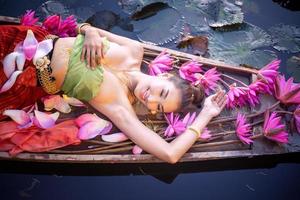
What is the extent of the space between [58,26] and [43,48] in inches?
7.9

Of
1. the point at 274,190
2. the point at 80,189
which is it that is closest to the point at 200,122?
the point at 274,190

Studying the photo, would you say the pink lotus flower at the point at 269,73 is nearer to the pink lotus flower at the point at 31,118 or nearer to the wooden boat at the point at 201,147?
the wooden boat at the point at 201,147

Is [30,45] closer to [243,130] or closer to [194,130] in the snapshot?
[194,130]

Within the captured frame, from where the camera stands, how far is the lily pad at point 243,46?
2.01m

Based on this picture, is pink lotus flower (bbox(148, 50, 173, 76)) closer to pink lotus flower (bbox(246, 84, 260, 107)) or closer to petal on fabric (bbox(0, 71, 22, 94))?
pink lotus flower (bbox(246, 84, 260, 107))

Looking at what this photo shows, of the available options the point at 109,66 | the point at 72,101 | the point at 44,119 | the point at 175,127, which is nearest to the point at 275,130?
the point at 175,127

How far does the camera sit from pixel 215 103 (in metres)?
1.71

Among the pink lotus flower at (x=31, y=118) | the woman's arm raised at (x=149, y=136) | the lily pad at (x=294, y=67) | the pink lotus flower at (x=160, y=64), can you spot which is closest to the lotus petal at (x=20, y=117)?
the pink lotus flower at (x=31, y=118)

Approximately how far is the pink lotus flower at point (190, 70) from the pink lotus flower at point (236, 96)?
0.58 ft

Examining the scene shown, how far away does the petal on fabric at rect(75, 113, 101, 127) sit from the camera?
170 cm

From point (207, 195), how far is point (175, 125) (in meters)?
0.36

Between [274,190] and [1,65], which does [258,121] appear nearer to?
[274,190]

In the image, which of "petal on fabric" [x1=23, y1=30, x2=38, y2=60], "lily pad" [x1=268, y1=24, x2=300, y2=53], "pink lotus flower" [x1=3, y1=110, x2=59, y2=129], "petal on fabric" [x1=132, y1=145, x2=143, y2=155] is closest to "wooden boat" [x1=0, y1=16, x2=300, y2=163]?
"petal on fabric" [x1=132, y1=145, x2=143, y2=155]

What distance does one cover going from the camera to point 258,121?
1.77 meters
